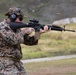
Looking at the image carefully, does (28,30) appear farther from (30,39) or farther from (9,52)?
(9,52)

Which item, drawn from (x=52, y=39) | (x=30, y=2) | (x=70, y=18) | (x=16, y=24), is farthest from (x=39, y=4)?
(x=16, y=24)

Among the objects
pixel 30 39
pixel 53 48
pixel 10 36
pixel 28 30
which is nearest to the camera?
pixel 10 36

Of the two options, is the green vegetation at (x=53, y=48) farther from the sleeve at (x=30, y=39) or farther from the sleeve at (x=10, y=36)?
the sleeve at (x=10, y=36)

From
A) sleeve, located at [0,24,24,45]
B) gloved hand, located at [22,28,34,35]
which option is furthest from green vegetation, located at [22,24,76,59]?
sleeve, located at [0,24,24,45]

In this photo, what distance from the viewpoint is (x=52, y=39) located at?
116 ft

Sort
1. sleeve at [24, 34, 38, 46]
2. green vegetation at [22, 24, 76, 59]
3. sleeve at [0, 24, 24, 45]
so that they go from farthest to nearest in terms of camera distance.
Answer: green vegetation at [22, 24, 76, 59] → sleeve at [24, 34, 38, 46] → sleeve at [0, 24, 24, 45]

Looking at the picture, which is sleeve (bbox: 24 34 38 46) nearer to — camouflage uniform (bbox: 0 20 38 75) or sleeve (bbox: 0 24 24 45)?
camouflage uniform (bbox: 0 20 38 75)

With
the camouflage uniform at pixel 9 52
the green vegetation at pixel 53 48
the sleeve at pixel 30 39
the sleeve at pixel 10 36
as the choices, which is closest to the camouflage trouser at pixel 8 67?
the camouflage uniform at pixel 9 52

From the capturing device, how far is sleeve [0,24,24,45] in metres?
8.15

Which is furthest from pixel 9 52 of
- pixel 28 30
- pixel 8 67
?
pixel 28 30

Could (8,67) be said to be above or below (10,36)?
below

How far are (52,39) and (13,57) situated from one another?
27.1 m

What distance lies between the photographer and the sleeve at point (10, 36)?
8148mm

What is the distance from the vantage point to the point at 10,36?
8172 millimetres
